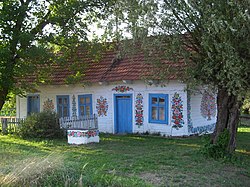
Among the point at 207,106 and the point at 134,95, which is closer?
the point at 134,95

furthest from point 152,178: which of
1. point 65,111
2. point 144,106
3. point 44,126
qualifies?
point 65,111

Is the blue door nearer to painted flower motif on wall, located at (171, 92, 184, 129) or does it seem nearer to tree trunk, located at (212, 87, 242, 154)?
painted flower motif on wall, located at (171, 92, 184, 129)

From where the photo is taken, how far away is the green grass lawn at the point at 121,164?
7.47 meters

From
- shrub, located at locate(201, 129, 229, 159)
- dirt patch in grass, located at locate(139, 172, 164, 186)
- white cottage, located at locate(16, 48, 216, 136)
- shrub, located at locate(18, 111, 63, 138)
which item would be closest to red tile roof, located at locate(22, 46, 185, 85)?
white cottage, located at locate(16, 48, 216, 136)

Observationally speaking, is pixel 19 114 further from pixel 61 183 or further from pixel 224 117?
pixel 61 183

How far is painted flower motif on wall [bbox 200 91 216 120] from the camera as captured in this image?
2005 cm

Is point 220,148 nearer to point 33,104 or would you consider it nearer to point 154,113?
point 154,113

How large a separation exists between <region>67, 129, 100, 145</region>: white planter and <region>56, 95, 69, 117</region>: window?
22.2 feet

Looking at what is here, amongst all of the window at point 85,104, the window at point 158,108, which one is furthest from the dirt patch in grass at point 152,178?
the window at point 85,104

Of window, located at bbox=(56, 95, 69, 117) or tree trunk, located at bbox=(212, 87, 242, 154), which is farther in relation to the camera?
window, located at bbox=(56, 95, 69, 117)

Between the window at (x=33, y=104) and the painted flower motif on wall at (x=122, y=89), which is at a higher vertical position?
the painted flower motif on wall at (x=122, y=89)

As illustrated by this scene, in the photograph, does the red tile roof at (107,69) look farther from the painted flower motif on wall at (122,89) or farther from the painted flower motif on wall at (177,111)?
the painted flower motif on wall at (177,111)

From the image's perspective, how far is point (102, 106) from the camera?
2125 cm

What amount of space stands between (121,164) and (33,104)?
15.1 meters
